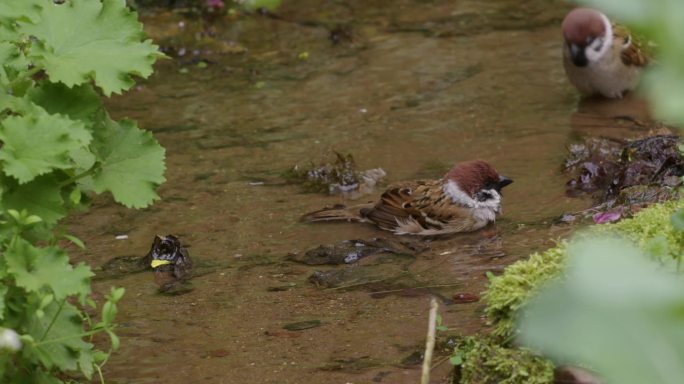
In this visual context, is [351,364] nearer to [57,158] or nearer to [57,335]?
[57,335]

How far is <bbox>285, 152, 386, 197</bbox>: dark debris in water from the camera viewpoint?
646 centimetres

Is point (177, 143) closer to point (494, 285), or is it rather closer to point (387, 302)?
point (387, 302)

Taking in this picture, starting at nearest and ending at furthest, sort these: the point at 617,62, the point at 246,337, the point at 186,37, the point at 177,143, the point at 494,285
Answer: the point at 494,285 < the point at 246,337 < the point at 177,143 < the point at 617,62 < the point at 186,37

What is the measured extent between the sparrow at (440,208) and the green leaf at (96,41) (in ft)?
9.04

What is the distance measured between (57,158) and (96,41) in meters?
0.52

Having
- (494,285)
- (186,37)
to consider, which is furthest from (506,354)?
(186,37)

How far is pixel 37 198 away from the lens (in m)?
3.14

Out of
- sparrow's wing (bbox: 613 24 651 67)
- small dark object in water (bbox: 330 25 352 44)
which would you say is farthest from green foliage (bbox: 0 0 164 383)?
small dark object in water (bbox: 330 25 352 44)

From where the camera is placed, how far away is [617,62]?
7914mm

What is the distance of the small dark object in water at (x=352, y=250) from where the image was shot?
5320 mm

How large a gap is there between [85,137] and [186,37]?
6.71m

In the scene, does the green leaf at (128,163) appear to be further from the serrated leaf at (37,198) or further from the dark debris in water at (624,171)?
the dark debris in water at (624,171)

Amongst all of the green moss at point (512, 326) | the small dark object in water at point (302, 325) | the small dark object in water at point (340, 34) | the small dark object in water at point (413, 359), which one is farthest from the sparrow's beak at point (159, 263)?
the small dark object in water at point (340, 34)

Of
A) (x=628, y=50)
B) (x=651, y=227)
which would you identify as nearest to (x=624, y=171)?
(x=628, y=50)
